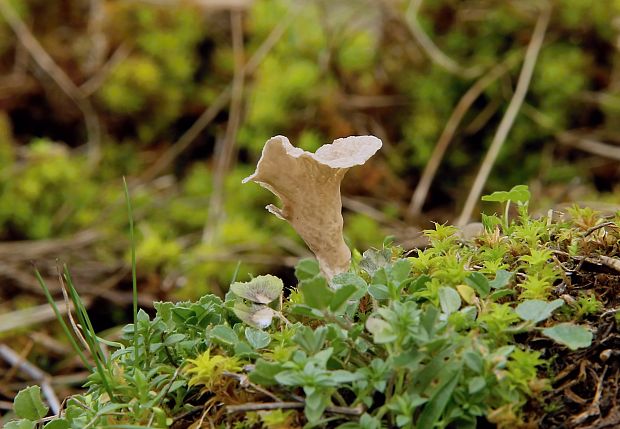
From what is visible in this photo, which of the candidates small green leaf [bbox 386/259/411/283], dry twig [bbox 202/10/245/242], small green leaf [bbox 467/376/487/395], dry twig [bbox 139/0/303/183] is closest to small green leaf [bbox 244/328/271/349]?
small green leaf [bbox 386/259/411/283]

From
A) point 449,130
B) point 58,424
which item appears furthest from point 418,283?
point 449,130

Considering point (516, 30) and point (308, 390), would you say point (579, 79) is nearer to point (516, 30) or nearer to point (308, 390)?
point (516, 30)

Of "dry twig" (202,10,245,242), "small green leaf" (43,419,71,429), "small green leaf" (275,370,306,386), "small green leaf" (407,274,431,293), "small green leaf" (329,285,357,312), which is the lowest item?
"dry twig" (202,10,245,242)

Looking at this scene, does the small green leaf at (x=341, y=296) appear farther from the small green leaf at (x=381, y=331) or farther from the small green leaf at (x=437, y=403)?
the small green leaf at (x=437, y=403)

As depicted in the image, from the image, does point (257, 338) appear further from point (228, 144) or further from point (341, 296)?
point (228, 144)

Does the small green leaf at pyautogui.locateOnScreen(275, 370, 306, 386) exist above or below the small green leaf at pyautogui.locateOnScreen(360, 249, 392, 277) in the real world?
below

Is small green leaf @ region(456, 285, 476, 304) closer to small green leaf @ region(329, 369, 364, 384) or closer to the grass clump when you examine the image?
the grass clump

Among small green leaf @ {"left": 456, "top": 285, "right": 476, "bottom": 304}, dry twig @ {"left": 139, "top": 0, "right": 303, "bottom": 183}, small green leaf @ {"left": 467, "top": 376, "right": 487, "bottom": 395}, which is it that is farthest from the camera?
dry twig @ {"left": 139, "top": 0, "right": 303, "bottom": 183}
